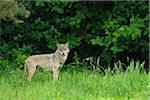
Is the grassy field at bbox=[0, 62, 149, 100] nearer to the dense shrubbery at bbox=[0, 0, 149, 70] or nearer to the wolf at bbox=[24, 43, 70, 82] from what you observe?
the wolf at bbox=[24, 43, 70, 82]

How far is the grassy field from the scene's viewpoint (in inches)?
385

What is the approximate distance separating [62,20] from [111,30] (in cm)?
179

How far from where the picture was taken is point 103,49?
1691 cm

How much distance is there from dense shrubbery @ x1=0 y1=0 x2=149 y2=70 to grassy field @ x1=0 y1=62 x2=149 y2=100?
154 inches

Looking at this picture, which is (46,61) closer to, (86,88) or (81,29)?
(86,88)

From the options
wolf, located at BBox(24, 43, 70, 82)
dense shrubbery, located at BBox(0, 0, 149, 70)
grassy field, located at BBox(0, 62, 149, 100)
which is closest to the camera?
grassy field, located at BBox(0, 62, 149, 100)

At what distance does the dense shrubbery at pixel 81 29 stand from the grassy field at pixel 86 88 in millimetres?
3920

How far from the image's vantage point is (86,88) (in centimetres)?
1069

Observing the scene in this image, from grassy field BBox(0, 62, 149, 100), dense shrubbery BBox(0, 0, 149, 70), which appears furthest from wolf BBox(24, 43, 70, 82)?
dense shrubbery BBox(0, 0, 149, 70)

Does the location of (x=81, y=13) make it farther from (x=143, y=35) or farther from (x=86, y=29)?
(x=143, y=35)

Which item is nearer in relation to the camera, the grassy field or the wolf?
the grassy field

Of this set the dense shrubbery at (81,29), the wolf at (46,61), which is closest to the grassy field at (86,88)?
the wolf at (46,61)

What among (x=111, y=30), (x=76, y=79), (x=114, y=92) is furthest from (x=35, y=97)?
(x=111, y=30)

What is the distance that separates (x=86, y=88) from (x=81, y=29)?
6.67m
